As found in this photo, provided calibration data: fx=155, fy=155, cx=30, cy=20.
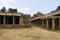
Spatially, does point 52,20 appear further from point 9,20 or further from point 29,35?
point 9,20

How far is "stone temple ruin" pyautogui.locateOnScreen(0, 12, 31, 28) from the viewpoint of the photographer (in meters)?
32.9

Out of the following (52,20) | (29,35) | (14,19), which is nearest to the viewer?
(29,35)

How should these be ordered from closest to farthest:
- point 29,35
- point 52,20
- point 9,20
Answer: point 29,35
point 52,20
point 9,20

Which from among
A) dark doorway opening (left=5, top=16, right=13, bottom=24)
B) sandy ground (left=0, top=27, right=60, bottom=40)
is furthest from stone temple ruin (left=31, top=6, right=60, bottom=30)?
dark doorway opening (left=5, top=16, right=13, bottom=24)

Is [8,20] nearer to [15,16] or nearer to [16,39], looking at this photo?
[15,16]

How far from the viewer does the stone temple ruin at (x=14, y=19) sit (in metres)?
32.9

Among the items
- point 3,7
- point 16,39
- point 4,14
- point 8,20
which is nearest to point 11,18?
point 8,20

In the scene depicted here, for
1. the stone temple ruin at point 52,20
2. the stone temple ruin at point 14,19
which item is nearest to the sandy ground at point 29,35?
the stone temple ruin at point 52,20

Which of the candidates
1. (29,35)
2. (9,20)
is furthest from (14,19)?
(29,35)

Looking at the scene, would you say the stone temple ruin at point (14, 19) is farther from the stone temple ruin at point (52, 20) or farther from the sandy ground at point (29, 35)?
the sandy ground at point (29, 35)

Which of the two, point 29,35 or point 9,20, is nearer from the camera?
point 29,35

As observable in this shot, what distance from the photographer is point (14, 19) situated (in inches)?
1387

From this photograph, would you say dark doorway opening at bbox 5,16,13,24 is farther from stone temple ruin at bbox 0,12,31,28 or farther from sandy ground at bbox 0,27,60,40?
sandy ground at bbox 0,27,60,40

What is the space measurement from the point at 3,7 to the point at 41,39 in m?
29.3
